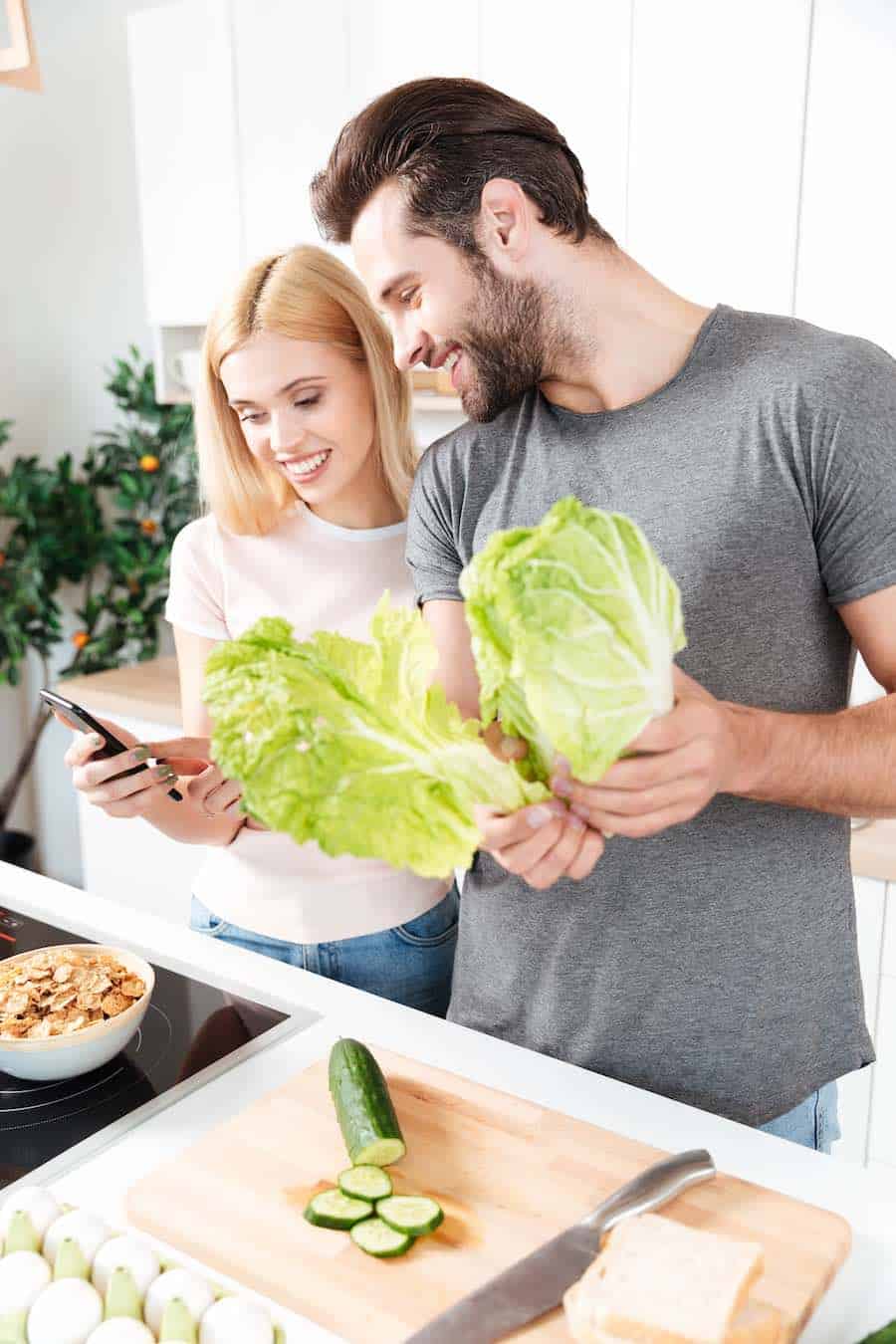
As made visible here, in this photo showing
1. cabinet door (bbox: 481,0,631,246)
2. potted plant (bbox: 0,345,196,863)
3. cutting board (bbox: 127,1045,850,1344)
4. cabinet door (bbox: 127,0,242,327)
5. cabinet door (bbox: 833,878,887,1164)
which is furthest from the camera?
potted plant (bbox: 0,345,196,863)

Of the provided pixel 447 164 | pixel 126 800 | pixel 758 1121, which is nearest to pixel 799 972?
pixel 758 1121

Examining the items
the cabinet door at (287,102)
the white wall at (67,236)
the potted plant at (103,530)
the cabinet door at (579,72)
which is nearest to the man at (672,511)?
the cabinet door at (579,72)

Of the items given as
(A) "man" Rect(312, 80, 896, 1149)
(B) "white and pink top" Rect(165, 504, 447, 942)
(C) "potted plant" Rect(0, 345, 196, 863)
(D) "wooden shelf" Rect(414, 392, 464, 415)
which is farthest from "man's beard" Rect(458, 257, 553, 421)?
(C) "potted plant" Rect(0, 345, 196, 863)

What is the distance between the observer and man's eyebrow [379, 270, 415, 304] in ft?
4.01

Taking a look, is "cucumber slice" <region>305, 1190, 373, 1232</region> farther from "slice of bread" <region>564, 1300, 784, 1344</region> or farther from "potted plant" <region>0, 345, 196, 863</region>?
"potted plant" <region>0, 345, 196, 863</region>

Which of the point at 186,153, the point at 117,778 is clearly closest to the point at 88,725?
the point at 117,778

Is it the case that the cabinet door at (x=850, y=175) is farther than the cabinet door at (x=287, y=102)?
Result: No

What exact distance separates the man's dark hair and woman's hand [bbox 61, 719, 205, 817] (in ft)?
2.13

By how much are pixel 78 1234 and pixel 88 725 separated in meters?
0.57

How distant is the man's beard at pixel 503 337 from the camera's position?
4.04ft

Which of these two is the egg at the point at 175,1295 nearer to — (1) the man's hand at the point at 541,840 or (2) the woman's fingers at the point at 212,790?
(1) the man's hand at the point at 541,840

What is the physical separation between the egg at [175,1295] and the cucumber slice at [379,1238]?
117 millimetres

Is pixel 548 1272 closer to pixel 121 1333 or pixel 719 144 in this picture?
pixel 121 1333

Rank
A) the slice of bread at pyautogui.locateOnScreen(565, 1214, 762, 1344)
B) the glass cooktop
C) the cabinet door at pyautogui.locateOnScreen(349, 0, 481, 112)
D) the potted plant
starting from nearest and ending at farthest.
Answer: the slice of bread at pyautogui.locateOnScreen(565, 1214, 762, 1344)
the glass cooktop
the cabinet door at pyautogui.locateOnScreen(349, 0, 481, 112)
the potted plant
